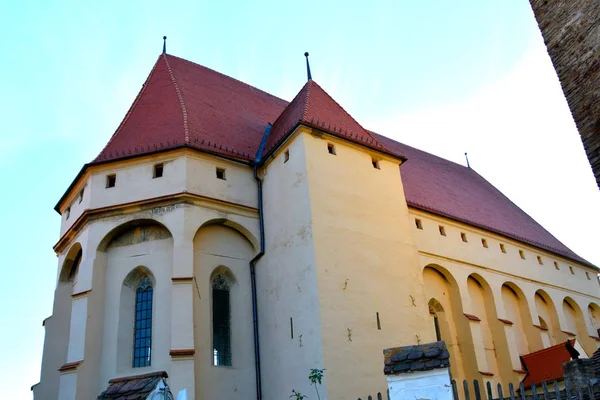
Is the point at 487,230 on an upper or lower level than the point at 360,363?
upper

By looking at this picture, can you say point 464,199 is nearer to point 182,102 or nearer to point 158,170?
point 182,102

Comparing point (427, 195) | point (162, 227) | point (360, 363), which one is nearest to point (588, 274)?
point (427, 195)

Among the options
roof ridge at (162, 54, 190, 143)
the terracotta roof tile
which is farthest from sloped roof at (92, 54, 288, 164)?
the terracotta roof tile

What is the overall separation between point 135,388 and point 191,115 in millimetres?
11654

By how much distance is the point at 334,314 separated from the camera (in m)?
12.6

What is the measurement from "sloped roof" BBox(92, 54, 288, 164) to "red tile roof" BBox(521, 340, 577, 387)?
10.6 m

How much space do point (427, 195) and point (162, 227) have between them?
31.0ft

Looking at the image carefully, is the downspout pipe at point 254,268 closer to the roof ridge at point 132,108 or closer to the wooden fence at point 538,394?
the roof ridge at point 132,108

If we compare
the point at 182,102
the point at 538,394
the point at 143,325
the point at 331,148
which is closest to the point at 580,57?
the point at 538,394

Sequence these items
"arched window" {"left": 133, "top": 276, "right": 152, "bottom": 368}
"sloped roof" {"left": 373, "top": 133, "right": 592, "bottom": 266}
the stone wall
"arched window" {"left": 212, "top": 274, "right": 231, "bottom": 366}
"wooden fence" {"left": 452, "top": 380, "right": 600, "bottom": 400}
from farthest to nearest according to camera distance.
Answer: "sloped roof" {"left": 373, "top": 133, "right": 592, "bottom": 266}
"arched window" {"left": 212, "top": 274, "right": 231, "bottom": 366}
"arched window" {"left": 133, "top": 276, "right": 152, "bottom": 368}
the stone wall
"wooden fence" {"left": 452, "top": 380, "right": 600, "bottom": 400}

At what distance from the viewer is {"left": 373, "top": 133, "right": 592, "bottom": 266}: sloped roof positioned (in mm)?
20109

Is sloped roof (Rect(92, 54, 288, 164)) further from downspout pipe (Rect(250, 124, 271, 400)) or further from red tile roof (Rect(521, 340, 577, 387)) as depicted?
red tile roof (Rect(521, 340, 577, 387))

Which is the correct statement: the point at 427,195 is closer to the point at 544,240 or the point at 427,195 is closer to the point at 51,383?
the point at 544,240

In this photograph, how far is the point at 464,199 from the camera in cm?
2266
